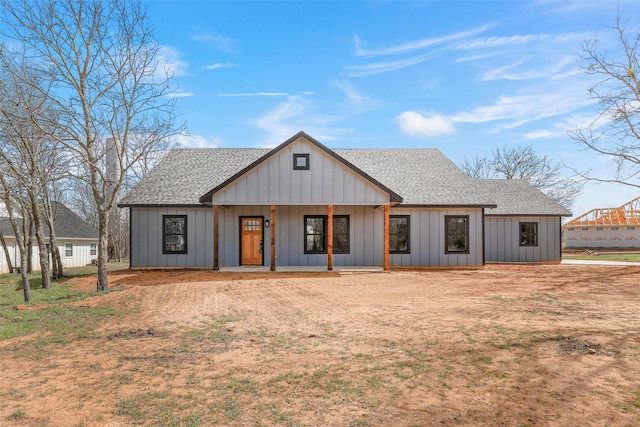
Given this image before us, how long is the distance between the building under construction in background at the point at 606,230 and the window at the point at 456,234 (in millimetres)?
28116

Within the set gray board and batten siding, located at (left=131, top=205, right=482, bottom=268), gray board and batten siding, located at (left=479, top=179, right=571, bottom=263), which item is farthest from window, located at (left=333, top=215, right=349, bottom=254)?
gray board and batten siding, located at (left=479, top=179, right=571, bottom=263)

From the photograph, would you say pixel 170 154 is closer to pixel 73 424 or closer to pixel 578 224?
pixel 73 424

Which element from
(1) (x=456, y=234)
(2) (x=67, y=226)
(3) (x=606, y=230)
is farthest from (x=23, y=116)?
(3) (x=606, y=230)

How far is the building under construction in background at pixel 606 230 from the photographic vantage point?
37.4m

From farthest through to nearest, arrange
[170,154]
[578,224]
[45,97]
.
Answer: [578,224], [170,154], [45,97]

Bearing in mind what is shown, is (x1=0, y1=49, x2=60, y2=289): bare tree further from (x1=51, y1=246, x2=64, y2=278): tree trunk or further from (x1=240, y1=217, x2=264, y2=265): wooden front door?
(x1=240, y1=217, x2=264, y2=265): wooden front door

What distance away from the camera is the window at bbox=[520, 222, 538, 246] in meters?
20.8

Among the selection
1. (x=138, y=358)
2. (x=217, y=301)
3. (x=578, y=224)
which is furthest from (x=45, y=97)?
(x=578, y=224)

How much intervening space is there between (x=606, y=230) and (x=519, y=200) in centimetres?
2311

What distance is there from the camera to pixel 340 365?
536 cm

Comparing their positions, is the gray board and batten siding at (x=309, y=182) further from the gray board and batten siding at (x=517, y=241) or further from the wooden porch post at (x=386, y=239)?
the gray board and batten siding at (x=517, y=241)

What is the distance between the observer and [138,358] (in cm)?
580

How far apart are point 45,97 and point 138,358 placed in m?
9.78

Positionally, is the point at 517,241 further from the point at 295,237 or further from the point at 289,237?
the point at 289,237
